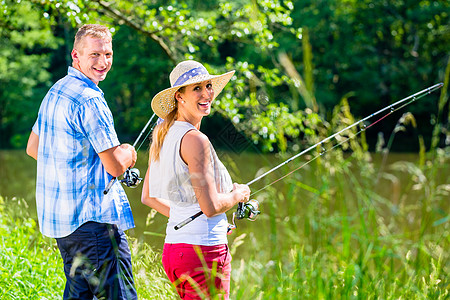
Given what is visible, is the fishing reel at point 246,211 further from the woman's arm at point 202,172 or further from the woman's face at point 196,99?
the woman's face at point 196,99

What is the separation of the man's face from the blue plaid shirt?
4 centimetres

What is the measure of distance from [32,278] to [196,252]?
145cm

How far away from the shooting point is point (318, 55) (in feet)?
88.9

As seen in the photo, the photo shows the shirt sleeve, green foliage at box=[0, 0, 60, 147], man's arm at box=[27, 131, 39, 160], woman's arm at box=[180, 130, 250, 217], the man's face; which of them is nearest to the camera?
woman's arm at box=[180, 130, 250, 217]

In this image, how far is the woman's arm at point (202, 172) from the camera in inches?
79.2

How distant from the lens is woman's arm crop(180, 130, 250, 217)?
2.01 meters

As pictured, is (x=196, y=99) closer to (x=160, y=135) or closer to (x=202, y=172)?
(x=160, y=135)

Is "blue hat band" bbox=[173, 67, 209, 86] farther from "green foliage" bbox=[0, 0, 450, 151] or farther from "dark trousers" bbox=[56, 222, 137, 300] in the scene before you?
"green foliage" bbox=[0, 0, 450, 151]

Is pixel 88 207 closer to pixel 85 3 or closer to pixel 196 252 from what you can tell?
pixel 196 252

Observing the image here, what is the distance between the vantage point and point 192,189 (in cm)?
214

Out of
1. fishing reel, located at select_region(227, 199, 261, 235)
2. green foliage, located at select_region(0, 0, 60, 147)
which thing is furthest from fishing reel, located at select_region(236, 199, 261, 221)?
green foliage, located at select_region(0, 0, 60, 147)

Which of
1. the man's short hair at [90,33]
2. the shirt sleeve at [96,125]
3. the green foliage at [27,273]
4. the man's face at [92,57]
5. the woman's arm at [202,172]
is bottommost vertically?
the green foliage at [27,273]

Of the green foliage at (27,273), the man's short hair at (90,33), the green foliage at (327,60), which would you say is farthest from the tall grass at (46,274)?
the green foliage at (327,60)

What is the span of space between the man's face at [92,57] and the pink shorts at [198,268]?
771 mm
